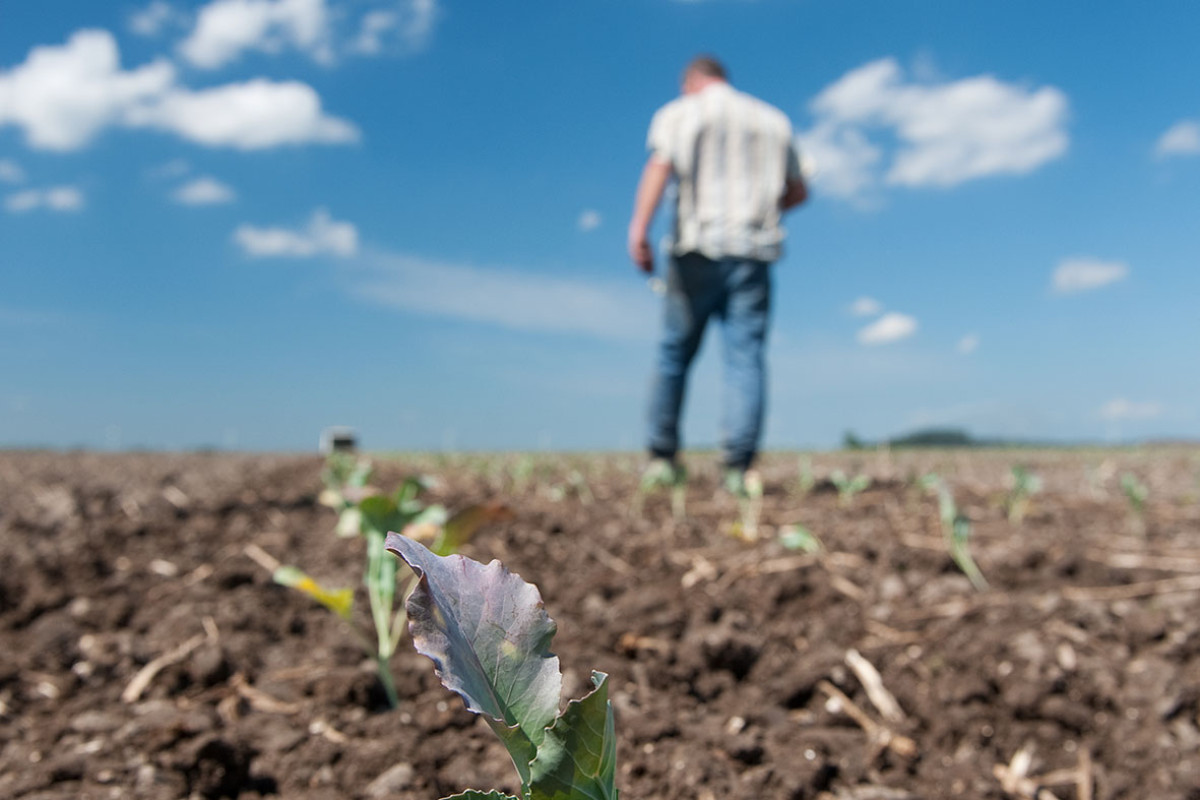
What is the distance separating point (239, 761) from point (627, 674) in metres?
0.72

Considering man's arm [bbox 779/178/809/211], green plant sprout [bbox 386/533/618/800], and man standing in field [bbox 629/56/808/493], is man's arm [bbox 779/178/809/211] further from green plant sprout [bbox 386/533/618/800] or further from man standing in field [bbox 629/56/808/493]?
green plant sprout [bbox 386/533/618/800]

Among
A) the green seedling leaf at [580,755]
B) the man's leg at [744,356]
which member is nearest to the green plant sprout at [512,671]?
the green seedling leaf at [580,755]

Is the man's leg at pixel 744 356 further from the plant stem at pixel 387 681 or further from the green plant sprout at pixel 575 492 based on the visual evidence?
the plant stem at pixel 387 681

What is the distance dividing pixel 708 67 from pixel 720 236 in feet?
3.52

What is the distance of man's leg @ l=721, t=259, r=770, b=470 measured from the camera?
15.7 ft

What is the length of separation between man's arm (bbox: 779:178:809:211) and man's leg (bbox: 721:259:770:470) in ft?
2.19

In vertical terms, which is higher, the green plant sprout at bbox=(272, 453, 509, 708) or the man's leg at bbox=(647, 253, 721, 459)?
the man's leg at bbox=(647, 253, 721, 459)

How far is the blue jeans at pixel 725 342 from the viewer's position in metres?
4.79

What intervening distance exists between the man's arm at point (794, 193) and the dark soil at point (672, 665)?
249 cm

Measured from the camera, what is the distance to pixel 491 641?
25.8 inches

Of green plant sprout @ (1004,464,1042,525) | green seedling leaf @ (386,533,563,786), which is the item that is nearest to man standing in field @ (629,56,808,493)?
green plant sprout @ (1004,464,1042,525)

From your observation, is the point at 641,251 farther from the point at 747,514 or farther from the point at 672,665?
the point at 672,665

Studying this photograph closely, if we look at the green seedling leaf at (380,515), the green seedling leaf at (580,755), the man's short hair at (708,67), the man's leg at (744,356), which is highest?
the man's short hair at (708,67)

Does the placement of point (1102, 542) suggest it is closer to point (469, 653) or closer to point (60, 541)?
point (469, 653)
